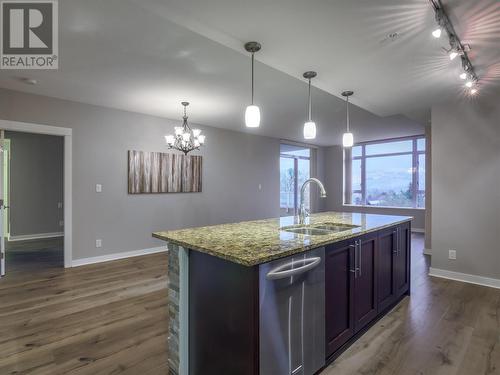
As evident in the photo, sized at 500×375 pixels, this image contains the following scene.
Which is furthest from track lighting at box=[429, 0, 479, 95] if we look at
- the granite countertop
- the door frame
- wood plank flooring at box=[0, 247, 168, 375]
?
the door frame

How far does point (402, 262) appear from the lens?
3021 millimetres

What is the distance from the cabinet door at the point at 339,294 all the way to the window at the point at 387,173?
21.4 ft

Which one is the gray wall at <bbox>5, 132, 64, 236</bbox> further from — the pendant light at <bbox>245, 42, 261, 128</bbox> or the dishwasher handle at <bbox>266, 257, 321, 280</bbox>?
the dishwasher handle at <bbox>266, 257, 321, 280</bbox>

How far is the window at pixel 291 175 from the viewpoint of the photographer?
328 inches

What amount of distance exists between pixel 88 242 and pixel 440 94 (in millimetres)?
5359

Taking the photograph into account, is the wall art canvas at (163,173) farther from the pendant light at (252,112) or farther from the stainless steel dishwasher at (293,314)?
the stainless steel dishwasher at (293,314)

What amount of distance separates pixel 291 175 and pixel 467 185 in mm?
5130

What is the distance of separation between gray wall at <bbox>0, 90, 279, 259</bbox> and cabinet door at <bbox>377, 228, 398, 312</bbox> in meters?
3.30

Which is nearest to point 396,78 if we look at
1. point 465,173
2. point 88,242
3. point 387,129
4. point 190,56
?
point 465,173

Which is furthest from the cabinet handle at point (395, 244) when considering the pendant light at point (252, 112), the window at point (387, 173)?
the window at point (387, 173)

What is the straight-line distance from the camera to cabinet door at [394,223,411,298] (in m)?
2.90

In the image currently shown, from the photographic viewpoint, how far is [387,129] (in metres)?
6.38

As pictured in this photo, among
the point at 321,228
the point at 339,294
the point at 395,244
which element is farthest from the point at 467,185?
the point at 339,294

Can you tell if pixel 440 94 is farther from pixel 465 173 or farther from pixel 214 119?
pixel 214 119
